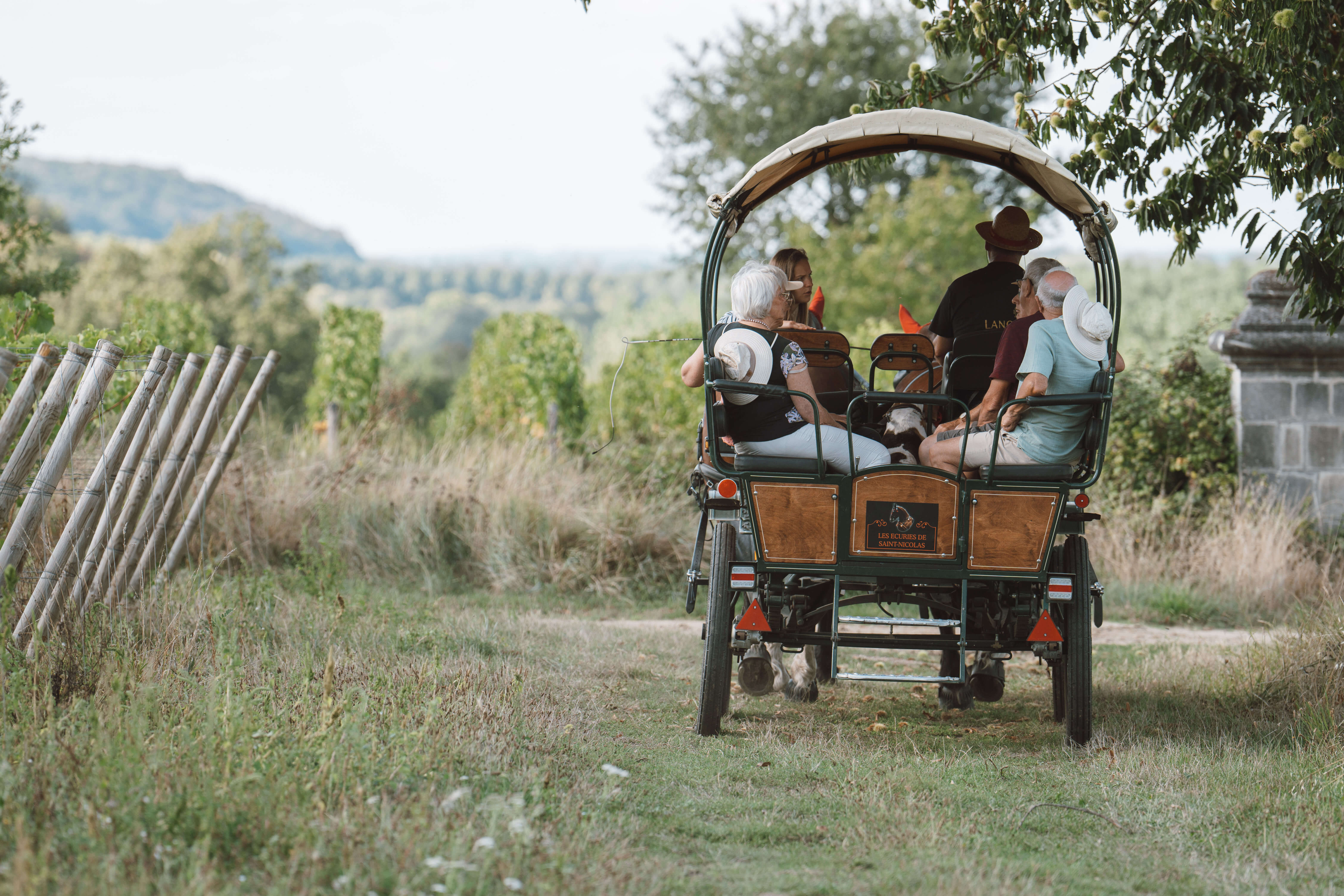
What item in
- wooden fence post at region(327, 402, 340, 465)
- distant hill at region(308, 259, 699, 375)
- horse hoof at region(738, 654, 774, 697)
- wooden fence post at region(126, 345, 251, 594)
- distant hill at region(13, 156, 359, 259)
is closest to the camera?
horse hoof at region(738, 654, 774, 697)

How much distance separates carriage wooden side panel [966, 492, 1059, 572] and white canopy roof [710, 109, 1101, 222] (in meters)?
1.39

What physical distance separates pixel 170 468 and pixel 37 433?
77.6 inches

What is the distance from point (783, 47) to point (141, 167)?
13401 cm

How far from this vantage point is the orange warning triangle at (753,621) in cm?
505

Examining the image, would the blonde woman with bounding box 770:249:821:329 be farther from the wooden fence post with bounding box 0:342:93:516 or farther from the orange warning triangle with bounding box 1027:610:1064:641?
the wooden fence post with bounding box 0:342:93:516

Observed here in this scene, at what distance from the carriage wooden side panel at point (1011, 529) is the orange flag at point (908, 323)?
1579 millimetres

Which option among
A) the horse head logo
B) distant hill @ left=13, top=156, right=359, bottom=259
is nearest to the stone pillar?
the horse head logo

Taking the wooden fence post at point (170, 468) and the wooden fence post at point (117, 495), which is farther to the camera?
the wooden fence post at point (170, 468)

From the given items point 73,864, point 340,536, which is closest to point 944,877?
point 73,864

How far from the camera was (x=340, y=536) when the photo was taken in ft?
32.2

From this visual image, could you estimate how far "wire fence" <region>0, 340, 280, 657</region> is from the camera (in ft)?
15.8

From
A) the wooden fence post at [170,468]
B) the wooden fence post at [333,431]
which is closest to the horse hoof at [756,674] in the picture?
the wooden fence post at [170,468]

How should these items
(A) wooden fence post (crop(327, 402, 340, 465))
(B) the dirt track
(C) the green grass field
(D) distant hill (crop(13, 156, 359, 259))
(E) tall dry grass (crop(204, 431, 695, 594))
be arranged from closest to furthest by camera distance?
1. (C) the green grass field
2. (B) the dirt track
3. (E) tall dry grass (crop(204, 431, 695, 594))
4. (A) wooden fence post (crop(327, 402, 340, 465))
5. (D) distant hill (crop(13, 156, 359, 259))

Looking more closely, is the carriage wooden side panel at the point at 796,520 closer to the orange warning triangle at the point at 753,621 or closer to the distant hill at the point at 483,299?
the orange warning triangle at the point at 753,621
